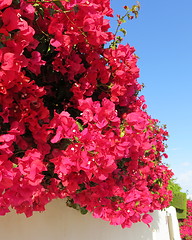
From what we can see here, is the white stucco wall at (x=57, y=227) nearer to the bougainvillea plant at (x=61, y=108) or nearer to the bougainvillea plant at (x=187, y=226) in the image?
the bougainvillea plant at (x=61, y=108)

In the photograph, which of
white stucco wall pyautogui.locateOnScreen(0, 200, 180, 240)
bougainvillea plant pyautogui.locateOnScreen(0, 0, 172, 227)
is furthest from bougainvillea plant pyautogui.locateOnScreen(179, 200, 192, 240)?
bougainvillea plant pyautogui.locateOnScreen(0, 0, 172, 227)

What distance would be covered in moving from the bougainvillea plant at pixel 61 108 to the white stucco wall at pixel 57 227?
53cm

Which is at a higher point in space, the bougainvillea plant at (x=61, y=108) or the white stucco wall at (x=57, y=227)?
the bougainvillea plant at (x=61, y=108)

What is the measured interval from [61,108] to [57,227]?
1575mm

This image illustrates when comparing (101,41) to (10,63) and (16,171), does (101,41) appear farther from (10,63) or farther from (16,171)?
(16,171)

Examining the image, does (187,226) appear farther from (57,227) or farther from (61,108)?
(61,108)

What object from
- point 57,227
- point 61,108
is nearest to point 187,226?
point 57,227

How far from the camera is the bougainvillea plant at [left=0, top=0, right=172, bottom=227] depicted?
197 cm

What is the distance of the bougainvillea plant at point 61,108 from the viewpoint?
197 centimetres

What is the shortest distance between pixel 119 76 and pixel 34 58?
102 centimetres

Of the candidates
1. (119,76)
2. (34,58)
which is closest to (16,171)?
(34,58)

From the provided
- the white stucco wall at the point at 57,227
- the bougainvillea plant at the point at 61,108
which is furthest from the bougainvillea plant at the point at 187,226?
the bougainvillea plant at the point at 61,108

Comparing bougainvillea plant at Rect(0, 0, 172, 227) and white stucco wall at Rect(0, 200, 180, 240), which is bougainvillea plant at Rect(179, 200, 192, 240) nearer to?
white stucco wall at Rect(0, 200, 180, 240)

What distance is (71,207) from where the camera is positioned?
406 centimetres
